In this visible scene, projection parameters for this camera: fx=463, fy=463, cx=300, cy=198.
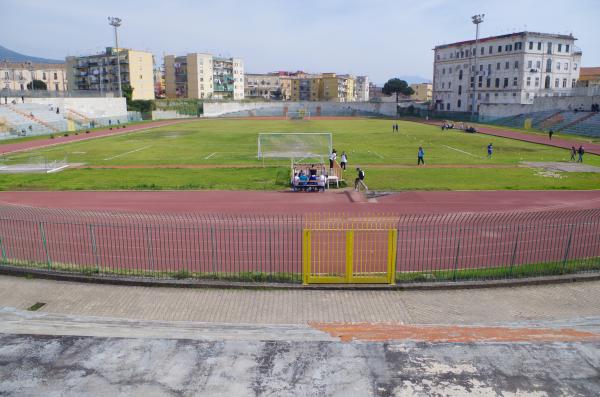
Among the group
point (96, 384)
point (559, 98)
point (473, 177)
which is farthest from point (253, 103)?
point (96, 384)

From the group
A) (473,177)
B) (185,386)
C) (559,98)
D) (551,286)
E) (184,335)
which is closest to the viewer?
(185,386)

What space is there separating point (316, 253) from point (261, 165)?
2020cm

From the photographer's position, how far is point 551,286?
41.0 ft

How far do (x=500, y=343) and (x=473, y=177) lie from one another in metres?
22.5

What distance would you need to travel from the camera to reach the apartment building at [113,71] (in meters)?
112

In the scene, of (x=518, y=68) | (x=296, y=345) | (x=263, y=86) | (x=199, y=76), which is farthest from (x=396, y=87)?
(x=296, y=345)

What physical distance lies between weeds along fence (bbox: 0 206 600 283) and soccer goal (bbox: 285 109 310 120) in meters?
84.6

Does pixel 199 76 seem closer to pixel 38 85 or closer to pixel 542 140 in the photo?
pixel 38 85

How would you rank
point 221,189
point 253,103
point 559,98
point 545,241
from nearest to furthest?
1. point 545,241
2. point 221,189
3. point 559,98
4. point 253,103

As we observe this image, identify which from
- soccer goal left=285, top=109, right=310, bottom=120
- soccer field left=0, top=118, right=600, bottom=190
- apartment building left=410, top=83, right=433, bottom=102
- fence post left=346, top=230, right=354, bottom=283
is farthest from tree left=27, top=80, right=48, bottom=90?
fence post left=346, top=230, right=354, bottom=283

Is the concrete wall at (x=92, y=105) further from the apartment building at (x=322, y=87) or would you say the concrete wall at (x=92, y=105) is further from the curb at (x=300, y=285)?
the apartment building at (x=322, y=87)

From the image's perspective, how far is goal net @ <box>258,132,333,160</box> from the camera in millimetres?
36406

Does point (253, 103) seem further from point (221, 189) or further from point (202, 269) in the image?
point (202, 269)

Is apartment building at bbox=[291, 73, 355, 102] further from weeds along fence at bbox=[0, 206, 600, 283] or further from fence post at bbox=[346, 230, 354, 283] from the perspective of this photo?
fence post at bbox=[346, 230, 354, 283]
